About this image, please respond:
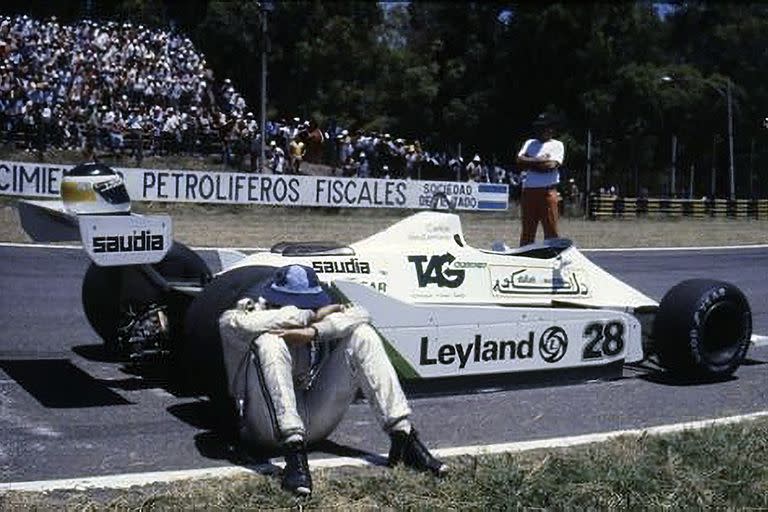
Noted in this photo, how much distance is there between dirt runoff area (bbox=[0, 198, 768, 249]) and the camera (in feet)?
Answer: 61.6

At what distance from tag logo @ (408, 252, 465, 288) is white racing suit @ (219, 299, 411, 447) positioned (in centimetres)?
188

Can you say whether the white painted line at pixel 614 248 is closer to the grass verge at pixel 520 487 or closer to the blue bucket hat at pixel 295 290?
the blue bucket hat at pixel 295 290

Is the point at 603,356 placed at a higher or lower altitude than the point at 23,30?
lower

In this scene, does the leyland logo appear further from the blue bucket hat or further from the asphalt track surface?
the blue bucket hat

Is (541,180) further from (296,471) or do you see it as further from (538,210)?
(296,471)

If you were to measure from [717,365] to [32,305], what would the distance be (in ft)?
19.2

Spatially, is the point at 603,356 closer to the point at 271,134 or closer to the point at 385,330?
the point at 385,330

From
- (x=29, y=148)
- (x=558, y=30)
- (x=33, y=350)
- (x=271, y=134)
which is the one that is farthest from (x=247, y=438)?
(x=558, y=30)

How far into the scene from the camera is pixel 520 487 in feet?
16.4

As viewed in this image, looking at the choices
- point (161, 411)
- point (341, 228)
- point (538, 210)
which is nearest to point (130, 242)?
point (161, 411)

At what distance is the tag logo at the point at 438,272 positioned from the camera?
24.5ft

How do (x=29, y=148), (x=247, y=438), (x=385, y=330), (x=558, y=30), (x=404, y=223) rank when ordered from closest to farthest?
(x=247, y=438) → (x=385, y=330) → (x=404, y=223) → (x=29, y=148) → (x=558, y=30)

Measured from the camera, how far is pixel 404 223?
7.79m

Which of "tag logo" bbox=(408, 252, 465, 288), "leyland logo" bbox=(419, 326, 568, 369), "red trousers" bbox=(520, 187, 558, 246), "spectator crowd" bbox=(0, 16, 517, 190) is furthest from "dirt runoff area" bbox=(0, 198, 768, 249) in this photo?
"leyland logo" bbox=(419, 326, 568, 369)
